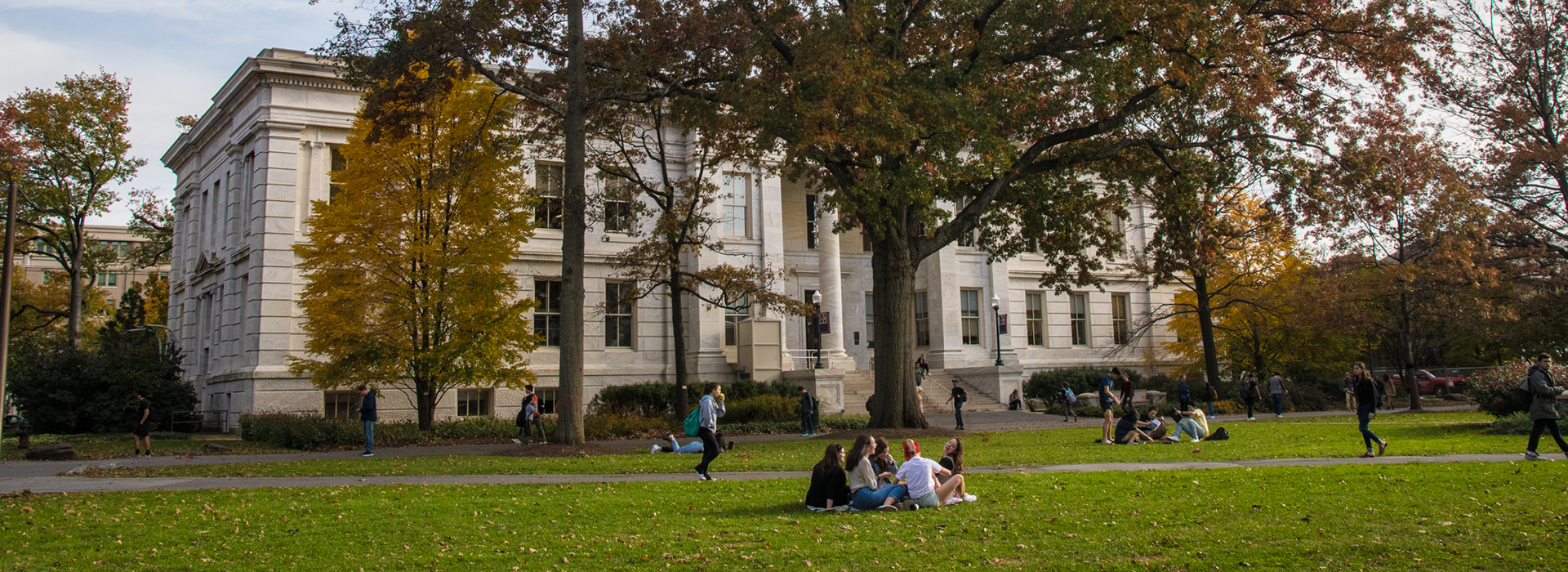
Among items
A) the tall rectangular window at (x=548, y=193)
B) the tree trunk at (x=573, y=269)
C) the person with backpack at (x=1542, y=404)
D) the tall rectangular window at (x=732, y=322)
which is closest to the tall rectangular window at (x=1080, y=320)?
the tall rectangular window at (x=732, y=322)

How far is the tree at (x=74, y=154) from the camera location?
36469mm

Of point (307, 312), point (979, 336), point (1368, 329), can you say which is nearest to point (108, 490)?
point (307, 312)

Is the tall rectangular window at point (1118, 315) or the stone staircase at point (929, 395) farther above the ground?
the tall rectangular window at point (1118, 315)

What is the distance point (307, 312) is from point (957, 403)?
16.6 metres

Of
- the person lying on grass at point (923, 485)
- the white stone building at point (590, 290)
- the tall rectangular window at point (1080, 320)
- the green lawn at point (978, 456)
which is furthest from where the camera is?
the tall rectangular window at point (1080, 320)

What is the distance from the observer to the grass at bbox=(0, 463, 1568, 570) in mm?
7398

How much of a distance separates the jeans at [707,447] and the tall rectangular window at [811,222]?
82.0 ft

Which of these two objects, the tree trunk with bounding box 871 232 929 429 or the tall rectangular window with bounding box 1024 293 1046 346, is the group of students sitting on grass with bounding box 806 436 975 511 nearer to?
the tree trunk with bounding box 871 232 929 429

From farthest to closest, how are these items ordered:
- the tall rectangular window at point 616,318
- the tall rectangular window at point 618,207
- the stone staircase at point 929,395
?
1. the stone staircase at point 929,395
2. the tall rectangular window at point 616,318
3. the tall rectangular window at point 618,207

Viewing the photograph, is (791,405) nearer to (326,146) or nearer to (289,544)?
(326,146)

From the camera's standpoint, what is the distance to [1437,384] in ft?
140

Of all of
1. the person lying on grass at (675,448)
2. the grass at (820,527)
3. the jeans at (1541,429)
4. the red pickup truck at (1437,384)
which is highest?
the red pickup truck at (1437,384)

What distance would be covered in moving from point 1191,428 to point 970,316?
66.7ft

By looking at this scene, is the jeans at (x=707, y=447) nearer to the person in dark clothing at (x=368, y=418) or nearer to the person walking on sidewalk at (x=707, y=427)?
the person walking on sidewalk at (x=707, y=427)
